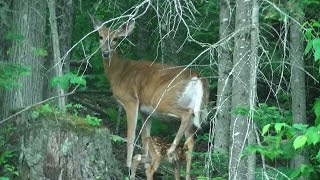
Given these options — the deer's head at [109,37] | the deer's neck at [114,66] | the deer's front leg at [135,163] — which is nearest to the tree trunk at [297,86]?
the deer's front leg at [135,163]

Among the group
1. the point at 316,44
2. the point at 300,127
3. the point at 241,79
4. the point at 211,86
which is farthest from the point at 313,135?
the point at 211,86

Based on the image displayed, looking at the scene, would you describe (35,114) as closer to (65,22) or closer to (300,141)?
(65,22)

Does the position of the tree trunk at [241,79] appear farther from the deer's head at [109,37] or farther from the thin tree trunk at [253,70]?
the deer's head at [109,37]

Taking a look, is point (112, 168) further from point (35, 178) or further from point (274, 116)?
point (274, 116)

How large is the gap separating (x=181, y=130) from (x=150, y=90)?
1.31 meters

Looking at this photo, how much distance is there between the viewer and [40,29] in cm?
1152

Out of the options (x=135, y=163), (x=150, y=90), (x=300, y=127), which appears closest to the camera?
(x=300, y=127)

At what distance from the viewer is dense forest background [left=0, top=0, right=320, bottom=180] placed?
7391mm

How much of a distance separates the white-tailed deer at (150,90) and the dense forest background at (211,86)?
0.47 metres

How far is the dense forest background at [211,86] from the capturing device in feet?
24.2

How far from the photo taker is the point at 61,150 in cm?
887

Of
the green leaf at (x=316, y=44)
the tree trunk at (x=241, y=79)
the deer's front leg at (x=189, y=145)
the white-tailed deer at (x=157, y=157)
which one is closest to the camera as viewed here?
the green leaf at (x=316, y=44)

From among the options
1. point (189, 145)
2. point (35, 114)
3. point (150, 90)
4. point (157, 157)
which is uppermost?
point (150, 90)

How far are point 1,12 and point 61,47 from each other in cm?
201
